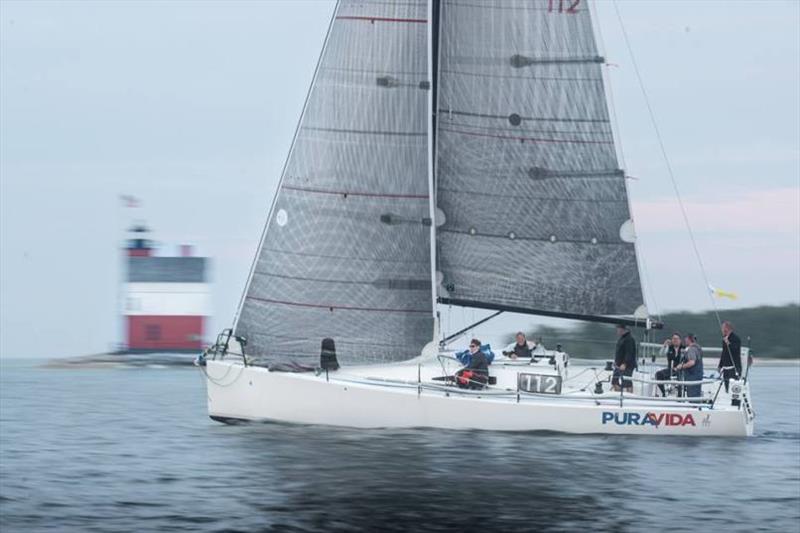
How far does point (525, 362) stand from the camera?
2480 centimetres

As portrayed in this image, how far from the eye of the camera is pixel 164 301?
6838cm

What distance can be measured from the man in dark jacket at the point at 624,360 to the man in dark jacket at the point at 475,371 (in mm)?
2264

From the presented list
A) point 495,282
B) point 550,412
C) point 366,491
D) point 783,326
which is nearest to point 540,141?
point 495,282

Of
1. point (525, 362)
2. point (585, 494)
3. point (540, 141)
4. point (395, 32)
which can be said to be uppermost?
point (395, 32)

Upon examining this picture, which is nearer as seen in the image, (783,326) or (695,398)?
(695,398)

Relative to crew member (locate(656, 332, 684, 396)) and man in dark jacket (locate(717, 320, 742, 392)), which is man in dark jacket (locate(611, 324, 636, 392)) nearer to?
crew member (locate(656, 332, 684, 396))

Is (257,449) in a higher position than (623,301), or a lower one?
lower

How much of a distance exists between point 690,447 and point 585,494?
5.27 meters

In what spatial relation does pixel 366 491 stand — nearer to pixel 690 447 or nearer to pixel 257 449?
pixel 257 449

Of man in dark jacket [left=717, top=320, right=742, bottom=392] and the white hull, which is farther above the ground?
man in dark jacket [left=717, top=320, right=742, bottom=392]

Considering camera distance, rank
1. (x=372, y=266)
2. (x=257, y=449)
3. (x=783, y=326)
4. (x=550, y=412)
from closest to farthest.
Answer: (x=257, y=449) → (x=550, y=412) → (x=372, y=266) → (x=783, y=326)

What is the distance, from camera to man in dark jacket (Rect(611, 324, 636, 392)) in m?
24.5

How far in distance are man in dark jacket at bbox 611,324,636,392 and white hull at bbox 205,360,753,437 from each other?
2.13ft

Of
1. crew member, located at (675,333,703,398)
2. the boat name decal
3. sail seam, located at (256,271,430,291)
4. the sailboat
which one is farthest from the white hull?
sail seam, located at (256,271,430,291)
